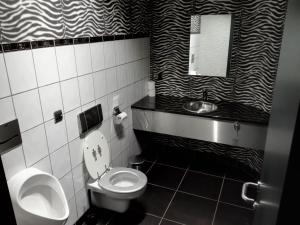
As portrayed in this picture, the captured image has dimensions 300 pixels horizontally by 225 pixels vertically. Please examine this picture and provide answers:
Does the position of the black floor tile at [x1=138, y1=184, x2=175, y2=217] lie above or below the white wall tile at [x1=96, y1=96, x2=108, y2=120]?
below

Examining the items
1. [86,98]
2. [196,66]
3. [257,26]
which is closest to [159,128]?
[196,66]

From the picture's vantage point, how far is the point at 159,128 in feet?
9.43

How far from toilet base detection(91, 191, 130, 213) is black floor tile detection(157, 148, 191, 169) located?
1.05m

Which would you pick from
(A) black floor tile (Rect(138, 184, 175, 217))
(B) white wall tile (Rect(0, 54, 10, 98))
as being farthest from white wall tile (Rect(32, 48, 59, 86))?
(A) black floor tile (Rect(138, 184, 175, 217))

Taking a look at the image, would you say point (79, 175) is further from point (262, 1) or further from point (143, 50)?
point (262, 1)

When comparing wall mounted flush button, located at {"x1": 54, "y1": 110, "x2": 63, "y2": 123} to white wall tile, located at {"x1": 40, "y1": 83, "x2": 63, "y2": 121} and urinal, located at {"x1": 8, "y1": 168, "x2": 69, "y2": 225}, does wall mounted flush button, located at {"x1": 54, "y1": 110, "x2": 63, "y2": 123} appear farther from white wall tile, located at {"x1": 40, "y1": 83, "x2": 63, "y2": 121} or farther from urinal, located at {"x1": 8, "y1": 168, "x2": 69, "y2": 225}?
urinal, located at {"x1": 8, "y1": 168, "x2": 69, "y2": 225}

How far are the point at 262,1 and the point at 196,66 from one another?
96 cm

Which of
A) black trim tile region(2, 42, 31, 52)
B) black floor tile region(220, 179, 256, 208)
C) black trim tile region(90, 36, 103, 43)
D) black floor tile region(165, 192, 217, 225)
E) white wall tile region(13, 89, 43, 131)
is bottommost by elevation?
black floor tile region(165, 192, 217, 225)

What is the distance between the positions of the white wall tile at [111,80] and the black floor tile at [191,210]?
1.33m

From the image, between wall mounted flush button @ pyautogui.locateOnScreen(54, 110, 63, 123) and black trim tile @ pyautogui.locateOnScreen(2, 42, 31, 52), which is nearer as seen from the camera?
black trim tile @ pyautogui.locateOnScreen(2, 42, 31, 52)

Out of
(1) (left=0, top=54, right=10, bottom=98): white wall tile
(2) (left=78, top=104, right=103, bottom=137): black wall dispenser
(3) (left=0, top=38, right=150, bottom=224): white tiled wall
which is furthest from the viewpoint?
(2) (left=78, top=104, right=103, bottom=137): black wall dispenser

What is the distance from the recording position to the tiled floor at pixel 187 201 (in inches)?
88.6

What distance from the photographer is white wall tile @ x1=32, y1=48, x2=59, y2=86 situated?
154cm

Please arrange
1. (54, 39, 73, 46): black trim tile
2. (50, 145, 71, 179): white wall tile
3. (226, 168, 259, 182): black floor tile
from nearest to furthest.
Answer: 1. (54, 39, 73, 46): black trim tile
2. (50, 145, 71, 179): white wall tile
3. (226, 168, 259, 182): black floor tile
